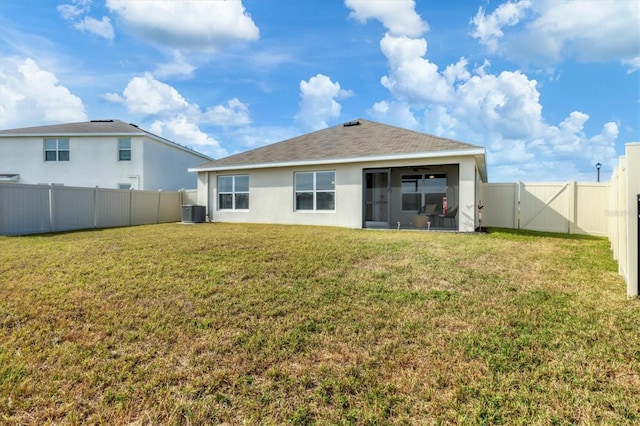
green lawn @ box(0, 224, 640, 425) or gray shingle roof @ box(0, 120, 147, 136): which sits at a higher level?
gray shingle roof @ box(0, 120, 147, 136)

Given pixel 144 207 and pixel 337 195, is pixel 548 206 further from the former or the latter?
pixel 144 207

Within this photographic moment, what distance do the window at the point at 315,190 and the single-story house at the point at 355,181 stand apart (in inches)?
1.7

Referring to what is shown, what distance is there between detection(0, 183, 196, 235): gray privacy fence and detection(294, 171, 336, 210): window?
814 cm

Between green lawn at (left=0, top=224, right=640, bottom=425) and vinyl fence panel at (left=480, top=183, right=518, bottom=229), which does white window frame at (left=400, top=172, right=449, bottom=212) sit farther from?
green lawn at (left=0, top=224, right=640, bottom=425)

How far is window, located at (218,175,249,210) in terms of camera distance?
1554cm

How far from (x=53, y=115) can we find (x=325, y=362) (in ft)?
99.7

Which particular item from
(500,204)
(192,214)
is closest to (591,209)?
(500,204)

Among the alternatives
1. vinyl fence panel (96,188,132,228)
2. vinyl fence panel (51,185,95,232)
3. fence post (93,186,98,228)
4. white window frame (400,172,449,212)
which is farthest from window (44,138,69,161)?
white window frame (400,172,449,212)

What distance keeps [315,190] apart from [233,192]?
183 inches

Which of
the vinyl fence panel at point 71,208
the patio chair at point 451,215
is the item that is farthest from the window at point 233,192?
the patio chair at point 451,215

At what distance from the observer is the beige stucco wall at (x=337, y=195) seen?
11.2 m

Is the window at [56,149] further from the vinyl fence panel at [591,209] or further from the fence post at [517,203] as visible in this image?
the vinyl fence panel at [591,209]

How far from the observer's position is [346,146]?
45.5ft

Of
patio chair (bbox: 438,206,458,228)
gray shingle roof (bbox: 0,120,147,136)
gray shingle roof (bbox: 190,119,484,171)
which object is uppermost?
gray shingle roof (bbox: 0,120,147,136)
